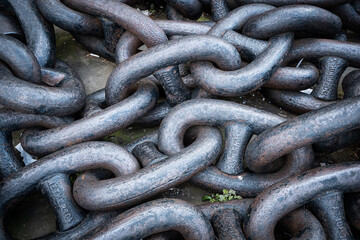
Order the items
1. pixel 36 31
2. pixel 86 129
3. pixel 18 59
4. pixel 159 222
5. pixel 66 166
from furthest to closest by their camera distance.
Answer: pixel 36 31
pixel 18 59
pixel 86 129
pixel 66 166
pixel 159 222

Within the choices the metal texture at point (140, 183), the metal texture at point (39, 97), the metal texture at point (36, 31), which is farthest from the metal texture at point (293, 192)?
the metal texture at point (36, 31)

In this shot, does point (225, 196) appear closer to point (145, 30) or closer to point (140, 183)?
point (140, 183)

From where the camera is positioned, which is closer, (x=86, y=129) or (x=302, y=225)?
(x=302, y=225)

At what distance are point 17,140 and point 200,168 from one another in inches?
55.8

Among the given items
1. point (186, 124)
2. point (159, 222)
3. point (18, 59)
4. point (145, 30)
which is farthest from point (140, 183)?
point (18, 59)

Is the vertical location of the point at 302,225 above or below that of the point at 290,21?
below

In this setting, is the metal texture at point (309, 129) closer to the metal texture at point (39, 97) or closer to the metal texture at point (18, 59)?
the metal texture at point (39, 97)

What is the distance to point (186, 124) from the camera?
1.90m

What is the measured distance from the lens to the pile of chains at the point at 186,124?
1.62m

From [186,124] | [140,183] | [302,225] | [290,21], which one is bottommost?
[302,225]

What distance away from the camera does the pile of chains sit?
1621 millimetres

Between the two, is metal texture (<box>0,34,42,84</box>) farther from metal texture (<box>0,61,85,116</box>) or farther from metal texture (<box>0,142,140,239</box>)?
metal texture (<box>0,142,140,239</box>)

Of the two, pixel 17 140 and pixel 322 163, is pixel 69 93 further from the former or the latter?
pixel 322 163

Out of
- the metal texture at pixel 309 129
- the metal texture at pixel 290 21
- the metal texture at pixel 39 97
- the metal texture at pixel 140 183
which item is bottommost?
the metal texture at pixel 140 183
